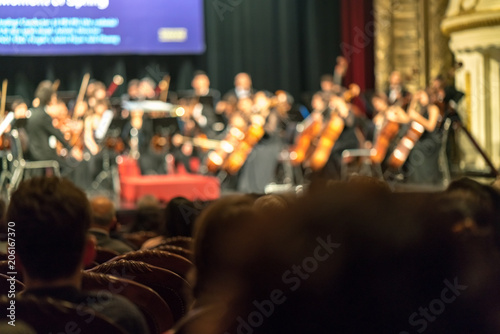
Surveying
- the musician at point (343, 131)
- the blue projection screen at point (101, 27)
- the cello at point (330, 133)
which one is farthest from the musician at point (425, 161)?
the blue projection screen at point (101, 27)

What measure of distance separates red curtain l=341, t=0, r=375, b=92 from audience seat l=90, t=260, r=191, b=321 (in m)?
9.01

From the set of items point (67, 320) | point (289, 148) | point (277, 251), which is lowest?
point (289, 148)

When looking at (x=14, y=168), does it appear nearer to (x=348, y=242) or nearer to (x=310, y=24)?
(x=310, y=24)

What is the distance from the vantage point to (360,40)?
10867mm

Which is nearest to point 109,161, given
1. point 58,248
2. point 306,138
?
point 306,138

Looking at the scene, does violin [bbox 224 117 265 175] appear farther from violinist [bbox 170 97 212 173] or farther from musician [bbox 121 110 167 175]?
musician [bbox 121 110 167 175]

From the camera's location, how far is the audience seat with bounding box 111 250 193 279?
2.09 metres

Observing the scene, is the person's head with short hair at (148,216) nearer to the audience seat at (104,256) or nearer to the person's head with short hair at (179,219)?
the person's head with short hair at (179,219)

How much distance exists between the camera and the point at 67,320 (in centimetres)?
123

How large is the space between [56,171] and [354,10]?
5332mm

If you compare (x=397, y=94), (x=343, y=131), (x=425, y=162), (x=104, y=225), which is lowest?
(x=425, y=162)

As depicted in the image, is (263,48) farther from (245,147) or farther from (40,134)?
(40,134)

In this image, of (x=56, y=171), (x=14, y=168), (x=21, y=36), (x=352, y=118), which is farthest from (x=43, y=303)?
(x=21, y=36)

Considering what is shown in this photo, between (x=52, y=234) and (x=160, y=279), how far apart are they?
0.55 meters
